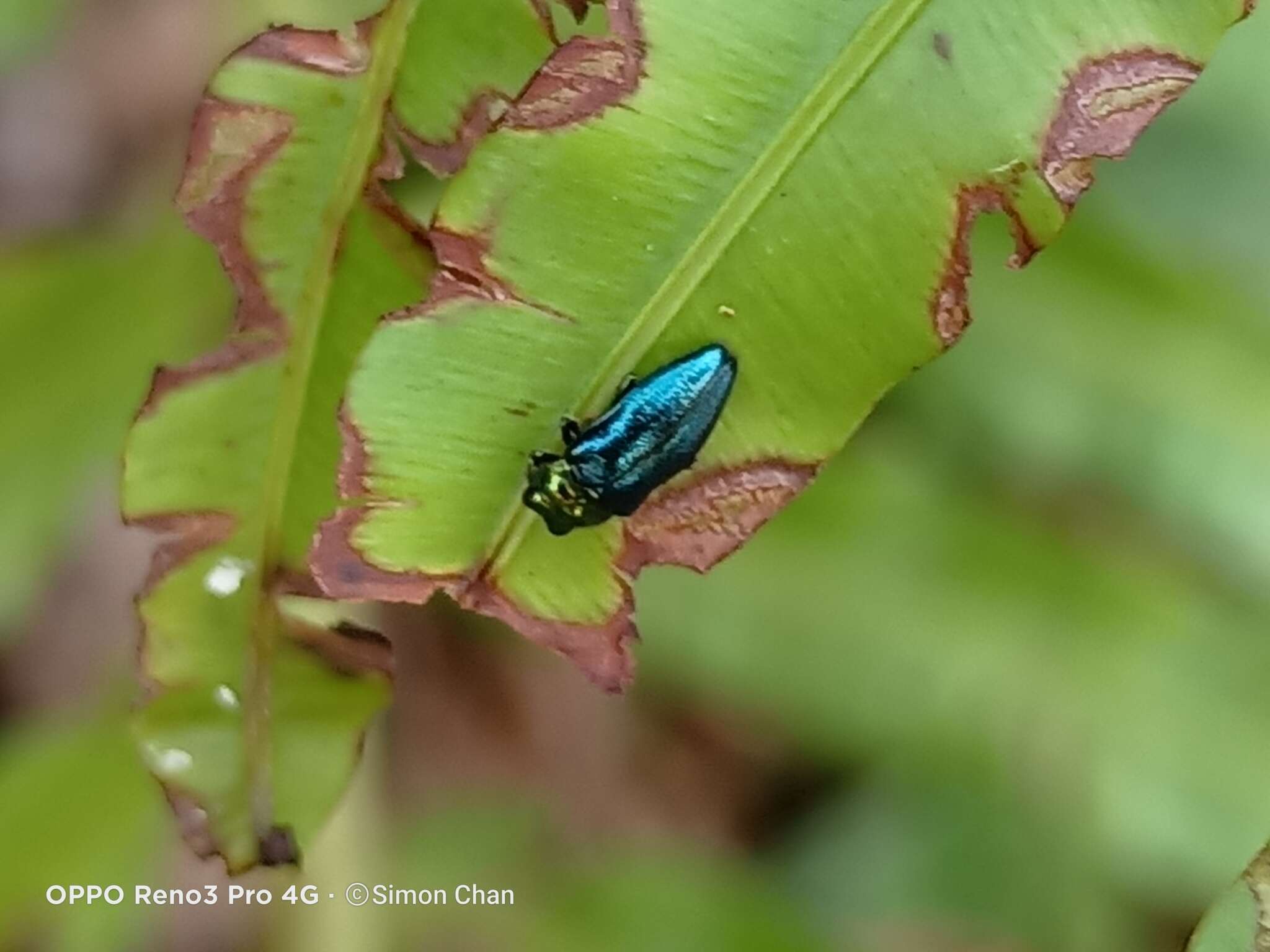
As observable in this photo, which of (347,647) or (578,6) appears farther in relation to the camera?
(347,647)

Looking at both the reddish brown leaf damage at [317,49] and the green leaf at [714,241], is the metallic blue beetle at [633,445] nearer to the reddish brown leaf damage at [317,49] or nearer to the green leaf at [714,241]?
the green leaf at [714,241]

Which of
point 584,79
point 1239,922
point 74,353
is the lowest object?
point 74,353

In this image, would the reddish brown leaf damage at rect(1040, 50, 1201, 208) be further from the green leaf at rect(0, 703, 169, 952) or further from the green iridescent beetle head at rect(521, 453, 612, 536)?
the green leaf at rect(0, 703, 169, 952)

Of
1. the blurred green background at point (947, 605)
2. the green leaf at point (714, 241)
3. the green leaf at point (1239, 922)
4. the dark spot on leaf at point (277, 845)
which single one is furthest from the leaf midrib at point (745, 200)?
the blurred green background at point (947, 605)

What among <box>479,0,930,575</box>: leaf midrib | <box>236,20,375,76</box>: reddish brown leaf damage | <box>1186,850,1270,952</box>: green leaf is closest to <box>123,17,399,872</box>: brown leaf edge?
<box>236,20,375,76</box>: reddish brown leaf damage

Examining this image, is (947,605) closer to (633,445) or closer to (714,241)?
(633,445)

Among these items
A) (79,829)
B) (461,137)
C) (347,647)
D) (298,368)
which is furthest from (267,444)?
(79,829)
